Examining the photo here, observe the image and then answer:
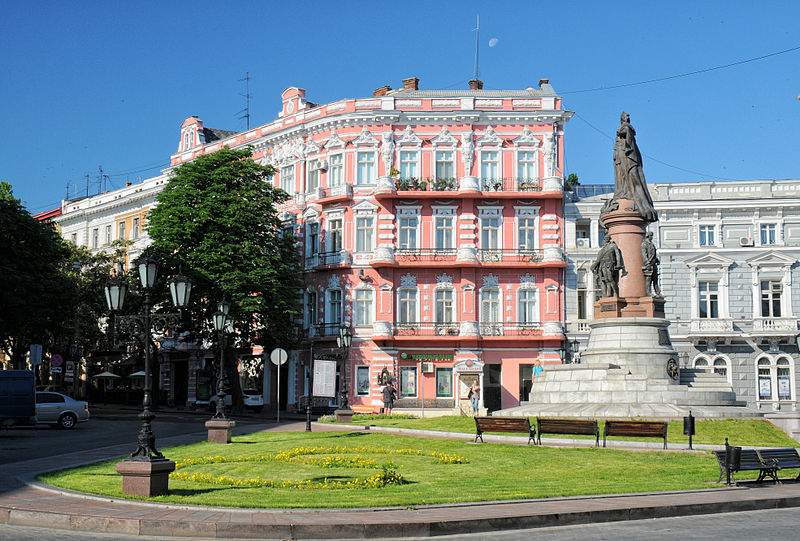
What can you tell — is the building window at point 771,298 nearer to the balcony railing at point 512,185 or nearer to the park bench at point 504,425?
the balcony railing at point 512,185

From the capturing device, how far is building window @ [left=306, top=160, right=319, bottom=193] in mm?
55969

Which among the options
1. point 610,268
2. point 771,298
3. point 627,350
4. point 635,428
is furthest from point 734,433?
point 771,298

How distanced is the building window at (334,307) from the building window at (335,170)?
659 centimetres

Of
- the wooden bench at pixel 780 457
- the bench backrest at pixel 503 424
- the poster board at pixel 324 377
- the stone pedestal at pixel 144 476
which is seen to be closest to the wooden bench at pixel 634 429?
the bench backrest at pixel 503 424

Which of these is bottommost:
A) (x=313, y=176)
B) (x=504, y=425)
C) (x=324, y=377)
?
(x=504, y=425)

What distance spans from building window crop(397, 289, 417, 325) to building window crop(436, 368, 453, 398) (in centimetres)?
348

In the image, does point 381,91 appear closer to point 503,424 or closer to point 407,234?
point 407,234

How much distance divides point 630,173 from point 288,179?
101 ft

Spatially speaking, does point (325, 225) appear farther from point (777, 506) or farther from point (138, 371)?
point (777, 506)

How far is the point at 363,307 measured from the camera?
53.4 metres

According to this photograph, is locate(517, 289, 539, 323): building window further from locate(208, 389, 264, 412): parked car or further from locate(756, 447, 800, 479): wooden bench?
locate(756, 447, 800, 479): wooden bench

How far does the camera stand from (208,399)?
61156mm

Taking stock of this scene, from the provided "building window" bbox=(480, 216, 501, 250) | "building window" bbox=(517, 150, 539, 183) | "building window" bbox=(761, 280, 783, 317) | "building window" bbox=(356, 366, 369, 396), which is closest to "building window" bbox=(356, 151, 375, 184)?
"building window" bbox=(480, 216, 501, 250)

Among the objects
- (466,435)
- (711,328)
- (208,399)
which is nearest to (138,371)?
(208,399)
